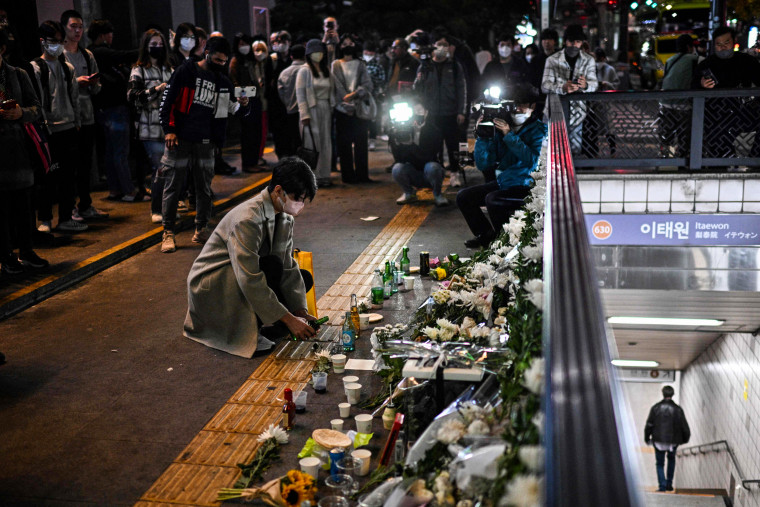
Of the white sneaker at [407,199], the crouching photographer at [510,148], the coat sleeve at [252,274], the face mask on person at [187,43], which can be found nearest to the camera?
the coat sleeve at [252,274]

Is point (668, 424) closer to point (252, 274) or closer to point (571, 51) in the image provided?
point (571, 51)

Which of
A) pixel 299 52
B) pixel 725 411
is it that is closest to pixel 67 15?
pixel 299 52

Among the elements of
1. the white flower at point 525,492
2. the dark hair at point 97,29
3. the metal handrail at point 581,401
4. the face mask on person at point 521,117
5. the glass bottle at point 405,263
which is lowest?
the glass bottle at point 405,263

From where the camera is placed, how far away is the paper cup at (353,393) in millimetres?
4404

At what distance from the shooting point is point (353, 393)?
4402mm

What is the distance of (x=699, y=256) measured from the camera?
384 inches

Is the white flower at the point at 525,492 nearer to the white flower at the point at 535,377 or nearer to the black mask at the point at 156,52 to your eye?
the white flower at the point at 535,377

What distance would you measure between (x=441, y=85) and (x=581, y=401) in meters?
9.82

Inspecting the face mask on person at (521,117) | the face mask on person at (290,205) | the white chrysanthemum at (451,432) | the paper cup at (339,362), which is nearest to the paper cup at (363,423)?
the paper cup at (339,362)

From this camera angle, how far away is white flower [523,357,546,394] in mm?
2135

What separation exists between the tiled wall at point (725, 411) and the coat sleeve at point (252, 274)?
7970 mm

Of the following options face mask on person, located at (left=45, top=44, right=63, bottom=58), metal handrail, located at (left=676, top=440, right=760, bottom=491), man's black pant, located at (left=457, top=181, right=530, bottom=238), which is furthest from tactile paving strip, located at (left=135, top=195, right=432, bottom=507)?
metal handrail, located at (left=676, top=440, right=760, bottom=491)

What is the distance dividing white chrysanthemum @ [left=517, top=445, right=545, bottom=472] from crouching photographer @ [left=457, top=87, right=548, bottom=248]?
5.51m

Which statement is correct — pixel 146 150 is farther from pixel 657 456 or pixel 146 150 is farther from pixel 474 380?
pixel 657 456
